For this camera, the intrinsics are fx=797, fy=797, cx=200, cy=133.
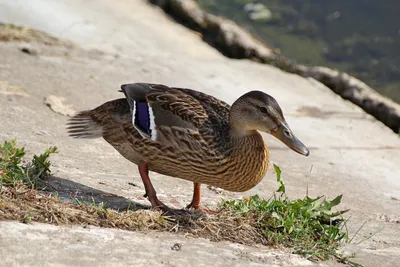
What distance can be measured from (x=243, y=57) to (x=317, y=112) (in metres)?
3.20

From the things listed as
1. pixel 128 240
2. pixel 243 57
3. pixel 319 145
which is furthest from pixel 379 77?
pixel 128 240

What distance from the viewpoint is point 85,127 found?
5.48 meters

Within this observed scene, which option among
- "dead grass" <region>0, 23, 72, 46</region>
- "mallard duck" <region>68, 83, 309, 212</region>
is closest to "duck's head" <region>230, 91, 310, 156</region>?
"mallard duck" <region>68, 83, 309, 212</region>

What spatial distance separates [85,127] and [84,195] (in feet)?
2.36

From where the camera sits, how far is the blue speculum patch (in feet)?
16.4

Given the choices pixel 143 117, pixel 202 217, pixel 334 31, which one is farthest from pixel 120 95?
pixel 334 31

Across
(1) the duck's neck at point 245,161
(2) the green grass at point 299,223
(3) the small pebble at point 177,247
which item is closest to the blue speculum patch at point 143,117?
(1) the duck's neck at point 245,161

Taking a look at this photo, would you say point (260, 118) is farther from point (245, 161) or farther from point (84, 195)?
point (84, 195)

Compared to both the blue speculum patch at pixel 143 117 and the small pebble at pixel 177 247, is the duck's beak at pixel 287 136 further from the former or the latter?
the small pebble at pixel 177 247

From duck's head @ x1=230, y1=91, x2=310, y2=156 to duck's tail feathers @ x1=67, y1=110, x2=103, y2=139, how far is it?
3.35 ft

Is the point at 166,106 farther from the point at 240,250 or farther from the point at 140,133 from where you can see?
the point at 240,250

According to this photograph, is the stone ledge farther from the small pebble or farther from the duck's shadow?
the small pebble

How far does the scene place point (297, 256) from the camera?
4.41 m

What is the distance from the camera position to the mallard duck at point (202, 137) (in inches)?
190
